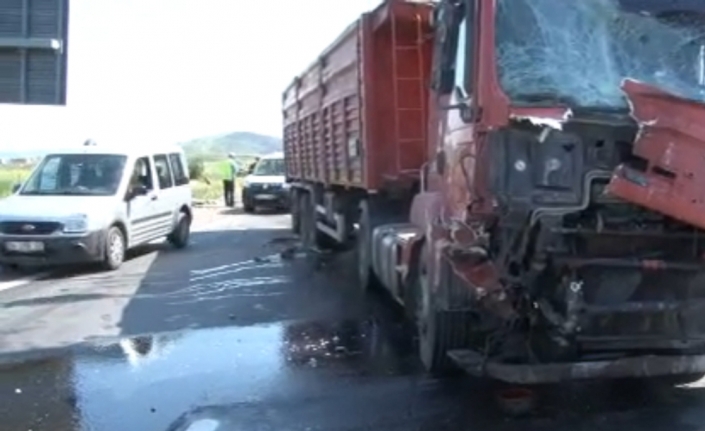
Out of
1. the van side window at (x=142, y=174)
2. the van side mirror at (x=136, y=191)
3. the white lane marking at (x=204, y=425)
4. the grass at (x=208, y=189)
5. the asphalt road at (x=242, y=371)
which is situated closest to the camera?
the white lane marking at (x=204, y=425)

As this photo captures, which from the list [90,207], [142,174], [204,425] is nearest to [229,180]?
[142,174]

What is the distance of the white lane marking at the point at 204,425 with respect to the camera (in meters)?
5.89

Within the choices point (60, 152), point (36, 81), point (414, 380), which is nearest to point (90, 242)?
point (60, 152)

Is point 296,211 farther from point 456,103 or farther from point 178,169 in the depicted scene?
point 456,103

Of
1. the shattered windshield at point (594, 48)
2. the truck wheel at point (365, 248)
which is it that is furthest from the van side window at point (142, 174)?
the shattered windshield at point (594, 48)

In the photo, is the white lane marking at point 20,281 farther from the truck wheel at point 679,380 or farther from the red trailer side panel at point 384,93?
the truck wheel at point 679,380

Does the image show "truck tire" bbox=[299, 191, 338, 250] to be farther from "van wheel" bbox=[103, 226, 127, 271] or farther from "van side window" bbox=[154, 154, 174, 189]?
"van wheel" bbox=[103, 226, 127, 271]

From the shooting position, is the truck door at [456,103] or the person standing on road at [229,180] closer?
the truck door at [456,103]

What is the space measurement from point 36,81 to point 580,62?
5172mm

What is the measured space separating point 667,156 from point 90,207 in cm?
1048

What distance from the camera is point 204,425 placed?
5.97 m

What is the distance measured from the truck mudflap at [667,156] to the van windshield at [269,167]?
81.8 ft

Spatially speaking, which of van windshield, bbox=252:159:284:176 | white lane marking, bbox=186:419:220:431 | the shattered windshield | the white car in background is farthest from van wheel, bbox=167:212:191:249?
the shattered windshield

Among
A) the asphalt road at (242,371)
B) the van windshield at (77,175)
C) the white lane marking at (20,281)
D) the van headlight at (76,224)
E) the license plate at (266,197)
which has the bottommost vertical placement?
the asphalt road at (242,371)
